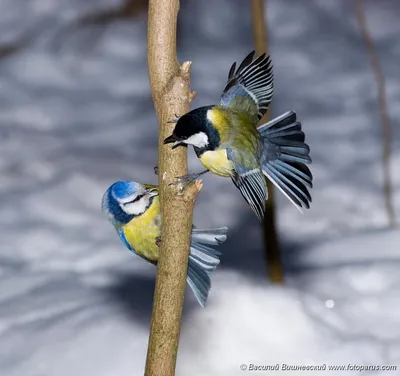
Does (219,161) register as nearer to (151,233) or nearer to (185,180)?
(185,180)

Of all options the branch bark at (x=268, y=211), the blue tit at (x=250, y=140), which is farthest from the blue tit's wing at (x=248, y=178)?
the branch bark at (x=268, y=211)

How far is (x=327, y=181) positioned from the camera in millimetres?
2596

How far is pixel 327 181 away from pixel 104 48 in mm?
1669

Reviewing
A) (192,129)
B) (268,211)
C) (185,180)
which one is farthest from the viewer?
(268,211)

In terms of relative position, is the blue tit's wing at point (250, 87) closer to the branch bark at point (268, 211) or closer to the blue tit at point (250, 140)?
the blue tit at point (250, 140)

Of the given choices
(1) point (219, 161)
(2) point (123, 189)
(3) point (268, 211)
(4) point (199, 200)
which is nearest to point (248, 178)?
(1) point (219, 161)

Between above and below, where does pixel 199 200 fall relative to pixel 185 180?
above

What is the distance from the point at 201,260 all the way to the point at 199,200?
1532 millimetres

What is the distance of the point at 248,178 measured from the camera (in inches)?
32.3

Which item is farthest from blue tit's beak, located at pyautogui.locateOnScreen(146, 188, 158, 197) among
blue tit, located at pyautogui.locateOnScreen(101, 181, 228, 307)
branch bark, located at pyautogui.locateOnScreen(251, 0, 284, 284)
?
branch bark, located at pyautogui.locateOnScreen(251, 0, 284, 284)

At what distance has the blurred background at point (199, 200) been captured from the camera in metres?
1.72

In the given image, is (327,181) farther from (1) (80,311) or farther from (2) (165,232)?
(2) (165,232)

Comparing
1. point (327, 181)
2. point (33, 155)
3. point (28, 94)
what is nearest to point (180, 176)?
point (327, 181)

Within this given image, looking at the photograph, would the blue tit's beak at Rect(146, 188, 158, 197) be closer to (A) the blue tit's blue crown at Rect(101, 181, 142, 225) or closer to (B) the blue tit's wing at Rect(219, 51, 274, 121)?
(A) the blue tit's blue crown at Rect(101, 181, 142, 225)
